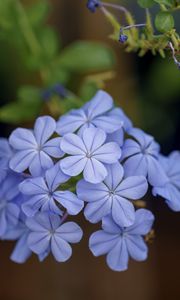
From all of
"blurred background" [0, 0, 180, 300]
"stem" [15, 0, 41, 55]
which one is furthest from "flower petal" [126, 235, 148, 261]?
"blurred background" [0, 0, 180, 300]

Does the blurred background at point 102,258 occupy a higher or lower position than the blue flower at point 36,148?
lower

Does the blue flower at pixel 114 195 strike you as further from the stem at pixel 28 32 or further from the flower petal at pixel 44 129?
the stem at pixel 28 32

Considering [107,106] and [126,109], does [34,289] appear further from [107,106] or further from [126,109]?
[107,106]

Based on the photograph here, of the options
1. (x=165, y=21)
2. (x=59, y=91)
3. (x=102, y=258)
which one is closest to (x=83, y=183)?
(x=165, y=21)

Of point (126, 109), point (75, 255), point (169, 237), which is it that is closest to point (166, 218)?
point (169, 237)

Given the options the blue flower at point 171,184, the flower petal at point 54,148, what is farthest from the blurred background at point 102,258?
the flower petal at point 54,148

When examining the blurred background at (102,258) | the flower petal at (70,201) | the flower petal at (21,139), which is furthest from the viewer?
the blurred background at (102,258)

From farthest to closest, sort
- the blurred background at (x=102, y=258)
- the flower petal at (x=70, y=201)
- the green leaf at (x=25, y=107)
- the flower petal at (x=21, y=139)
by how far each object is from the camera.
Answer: the blurred background at (x=102, y=258), the green leaf at (x=25, y=107), the flower petal at (x=21, y=139), the flower petal at (x=70, y=201)
